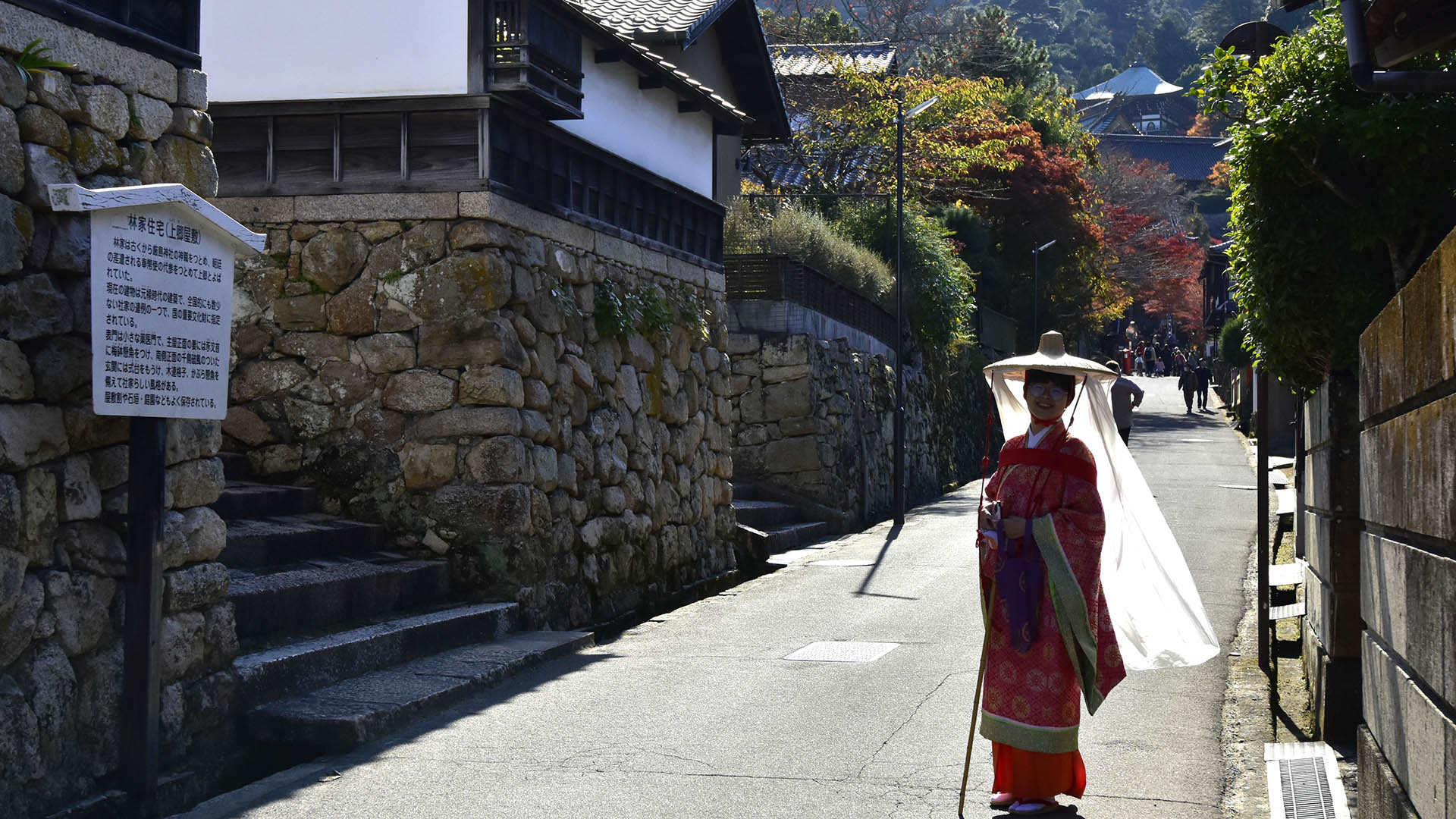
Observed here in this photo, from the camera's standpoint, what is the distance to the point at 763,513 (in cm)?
2077

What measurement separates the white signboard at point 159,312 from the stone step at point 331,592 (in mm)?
1922

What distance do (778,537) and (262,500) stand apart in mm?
→ 9948

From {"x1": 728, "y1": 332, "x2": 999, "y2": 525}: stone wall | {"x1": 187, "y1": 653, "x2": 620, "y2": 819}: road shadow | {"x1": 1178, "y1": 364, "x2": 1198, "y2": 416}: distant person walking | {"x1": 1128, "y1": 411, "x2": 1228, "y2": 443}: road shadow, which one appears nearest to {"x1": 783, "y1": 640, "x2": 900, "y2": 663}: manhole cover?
{"x1": 187, "y1": 653, "x2": 620, "y2": 819}: road shadow

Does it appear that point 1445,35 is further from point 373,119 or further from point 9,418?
point 373,119

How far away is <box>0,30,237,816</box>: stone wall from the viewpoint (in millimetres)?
5875

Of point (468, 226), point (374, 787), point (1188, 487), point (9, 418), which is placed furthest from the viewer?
point (1188, 487)

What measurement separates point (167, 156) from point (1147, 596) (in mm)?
5317

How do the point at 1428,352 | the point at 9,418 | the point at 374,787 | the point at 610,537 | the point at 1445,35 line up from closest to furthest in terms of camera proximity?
1. the point at 1428,352
2. the point at 1445,35
3. the point at 9,418
4. the point at 374,787
5. the point at 610,537

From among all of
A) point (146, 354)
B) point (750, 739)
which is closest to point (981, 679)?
point (750, 739)

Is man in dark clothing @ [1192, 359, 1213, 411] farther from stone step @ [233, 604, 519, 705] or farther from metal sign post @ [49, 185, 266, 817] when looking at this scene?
metal sign post @ [49, 185, 266, 817]

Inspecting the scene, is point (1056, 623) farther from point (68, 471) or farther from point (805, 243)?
point (805, 243)

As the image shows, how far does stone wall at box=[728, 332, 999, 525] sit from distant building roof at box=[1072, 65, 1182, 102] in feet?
215

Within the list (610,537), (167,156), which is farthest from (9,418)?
(610,537)

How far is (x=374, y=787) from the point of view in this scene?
671 cm
